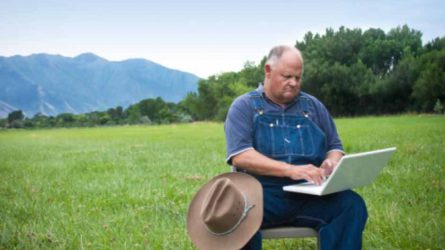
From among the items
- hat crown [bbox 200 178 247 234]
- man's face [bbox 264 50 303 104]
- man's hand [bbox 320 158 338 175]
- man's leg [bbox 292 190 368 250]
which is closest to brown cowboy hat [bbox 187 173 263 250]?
hat crown [bbox 200 178 247 234]

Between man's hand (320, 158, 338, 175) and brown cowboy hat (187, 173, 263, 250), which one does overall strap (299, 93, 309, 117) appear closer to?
man's hand (320, 158, 338, 175)

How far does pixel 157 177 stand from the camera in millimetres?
9867

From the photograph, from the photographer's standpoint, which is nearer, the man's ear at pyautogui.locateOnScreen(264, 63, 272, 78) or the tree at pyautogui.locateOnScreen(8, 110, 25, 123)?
the man's ear at pyautogui.locateOnScreen(264, 63, 272, 78)

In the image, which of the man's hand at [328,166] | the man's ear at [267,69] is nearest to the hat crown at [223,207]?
the man's hand at [328,166]

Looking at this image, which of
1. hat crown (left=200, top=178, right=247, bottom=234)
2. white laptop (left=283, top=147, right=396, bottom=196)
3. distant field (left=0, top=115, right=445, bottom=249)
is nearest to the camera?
white laptop (left=283, top=147, right=396, bottom=196)

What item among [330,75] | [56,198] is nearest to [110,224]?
[56,198]

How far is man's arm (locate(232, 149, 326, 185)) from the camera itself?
378 cm

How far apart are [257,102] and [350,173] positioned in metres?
1.08

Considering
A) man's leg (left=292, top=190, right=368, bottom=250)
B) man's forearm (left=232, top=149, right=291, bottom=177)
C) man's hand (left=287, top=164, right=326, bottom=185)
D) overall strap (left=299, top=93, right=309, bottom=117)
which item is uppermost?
overall strap (left=299, top=93, right=309, bottom=117)

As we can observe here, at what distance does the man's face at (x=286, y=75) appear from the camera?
163 inches

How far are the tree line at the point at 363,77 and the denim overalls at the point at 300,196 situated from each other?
4582 cm

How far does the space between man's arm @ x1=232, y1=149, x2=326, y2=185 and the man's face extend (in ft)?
1.91

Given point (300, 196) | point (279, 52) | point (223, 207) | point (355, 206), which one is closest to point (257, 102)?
point (279, 52)

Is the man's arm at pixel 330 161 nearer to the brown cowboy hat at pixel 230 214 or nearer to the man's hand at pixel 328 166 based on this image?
the man's hand at pixel 328 166
